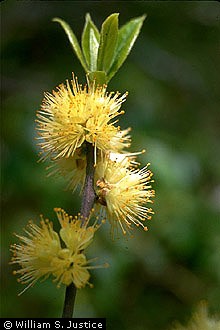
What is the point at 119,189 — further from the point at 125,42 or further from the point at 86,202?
the point at 125,42

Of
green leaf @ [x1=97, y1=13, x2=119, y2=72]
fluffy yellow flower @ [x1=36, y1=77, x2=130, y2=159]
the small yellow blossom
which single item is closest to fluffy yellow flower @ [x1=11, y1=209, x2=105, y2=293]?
the small yellow blossom

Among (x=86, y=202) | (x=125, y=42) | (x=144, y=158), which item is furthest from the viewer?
(x=144, y=158)

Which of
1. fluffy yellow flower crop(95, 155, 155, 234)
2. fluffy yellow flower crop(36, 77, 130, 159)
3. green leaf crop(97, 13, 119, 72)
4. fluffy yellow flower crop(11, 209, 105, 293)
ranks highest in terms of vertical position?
green leaf crop(97, 13, 119, 72)

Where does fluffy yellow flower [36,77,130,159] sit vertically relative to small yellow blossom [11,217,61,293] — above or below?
above

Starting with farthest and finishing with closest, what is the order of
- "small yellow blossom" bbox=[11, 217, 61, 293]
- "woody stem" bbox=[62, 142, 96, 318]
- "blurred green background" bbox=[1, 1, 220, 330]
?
"blurred green background" bbox=[1, 1, 220, 330] → "small yellow blossom" bbox=[11, 217, 61, 293] → "woody stem" bbox=[62, 142, 96, 318]

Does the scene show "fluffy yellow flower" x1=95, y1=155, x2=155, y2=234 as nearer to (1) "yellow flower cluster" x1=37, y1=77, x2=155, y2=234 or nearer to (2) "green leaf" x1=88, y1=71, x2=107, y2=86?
(1) "yellow flower cluster" x1=37, y1=77, x2=155, y2=234

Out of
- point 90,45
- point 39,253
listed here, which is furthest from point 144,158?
point 39,253

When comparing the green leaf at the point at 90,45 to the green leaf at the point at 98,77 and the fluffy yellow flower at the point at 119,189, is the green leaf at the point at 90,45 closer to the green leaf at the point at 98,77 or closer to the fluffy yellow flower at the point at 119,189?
the green leaf at the point at 98,77
